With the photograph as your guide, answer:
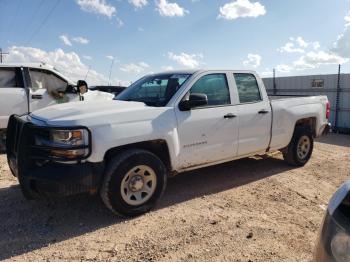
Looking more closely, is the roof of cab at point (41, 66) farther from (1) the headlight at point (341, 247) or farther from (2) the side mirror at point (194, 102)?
(1) the headlight at point (341, 247)

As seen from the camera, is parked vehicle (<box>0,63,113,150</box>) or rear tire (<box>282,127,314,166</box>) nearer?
rear tire (<box>282,127,314,166</box>)

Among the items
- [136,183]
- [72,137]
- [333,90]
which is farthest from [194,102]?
[333,90]

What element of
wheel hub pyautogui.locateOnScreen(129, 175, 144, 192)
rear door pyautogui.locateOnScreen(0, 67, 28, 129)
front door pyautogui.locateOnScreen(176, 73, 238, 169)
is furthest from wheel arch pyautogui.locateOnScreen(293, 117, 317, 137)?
rear door pyautogui.locateOnScreen(0, 67, 28, 129)

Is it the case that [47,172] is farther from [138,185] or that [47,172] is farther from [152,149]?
[152,149]

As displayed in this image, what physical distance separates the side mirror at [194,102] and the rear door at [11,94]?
15.7ft

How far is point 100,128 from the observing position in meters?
3.94

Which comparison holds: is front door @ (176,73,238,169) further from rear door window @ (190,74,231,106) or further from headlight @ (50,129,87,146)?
headlight @ (50,129,87,146)

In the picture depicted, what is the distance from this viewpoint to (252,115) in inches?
216

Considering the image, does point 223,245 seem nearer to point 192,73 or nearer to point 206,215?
point 206,215

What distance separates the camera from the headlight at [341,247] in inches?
70.4

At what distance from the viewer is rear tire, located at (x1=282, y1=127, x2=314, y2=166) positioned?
651 centimetres

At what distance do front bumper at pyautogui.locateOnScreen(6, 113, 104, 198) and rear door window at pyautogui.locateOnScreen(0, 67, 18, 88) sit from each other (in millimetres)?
4491

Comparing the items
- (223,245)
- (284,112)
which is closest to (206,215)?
(223,245)

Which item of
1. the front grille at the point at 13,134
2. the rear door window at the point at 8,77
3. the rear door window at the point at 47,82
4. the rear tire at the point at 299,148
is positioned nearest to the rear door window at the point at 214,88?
the rear tire at the point at 299,148
